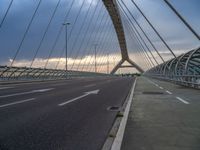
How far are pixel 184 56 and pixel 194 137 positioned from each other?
59.7ft

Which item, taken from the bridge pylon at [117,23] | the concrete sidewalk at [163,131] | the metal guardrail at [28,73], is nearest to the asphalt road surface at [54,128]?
the concrete sidewalk at [163,131]

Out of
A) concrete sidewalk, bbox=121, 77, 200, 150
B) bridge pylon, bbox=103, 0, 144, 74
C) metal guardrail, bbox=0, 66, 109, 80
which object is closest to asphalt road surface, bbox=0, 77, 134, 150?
concrete sidewalk, bbox=121, 77, 200, 150

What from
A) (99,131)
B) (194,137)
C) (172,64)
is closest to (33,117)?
(99,131)

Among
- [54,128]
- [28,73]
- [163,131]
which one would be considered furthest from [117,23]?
[163,131]

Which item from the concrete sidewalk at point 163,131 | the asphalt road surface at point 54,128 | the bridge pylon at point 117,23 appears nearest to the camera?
the concrete sidewalk at point 163,131

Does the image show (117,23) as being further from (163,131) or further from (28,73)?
(163,131)

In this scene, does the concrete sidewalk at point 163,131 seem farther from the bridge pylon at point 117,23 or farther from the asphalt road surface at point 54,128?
the bridge pylon at point 117,23

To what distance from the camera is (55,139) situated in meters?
6.12

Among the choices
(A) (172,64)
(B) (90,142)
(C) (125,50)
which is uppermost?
(C) (125,50)

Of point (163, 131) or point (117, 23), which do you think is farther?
point (117, 23)

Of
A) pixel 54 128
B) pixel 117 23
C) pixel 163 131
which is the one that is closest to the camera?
pixel 163 131

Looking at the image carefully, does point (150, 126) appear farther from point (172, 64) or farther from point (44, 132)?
point (172, 64)

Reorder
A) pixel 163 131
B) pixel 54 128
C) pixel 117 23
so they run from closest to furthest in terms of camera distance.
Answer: pixel 163 131
pixel 54 128
pixel 117 23

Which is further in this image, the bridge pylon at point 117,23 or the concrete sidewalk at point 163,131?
the bridge pylon at point 117,23
